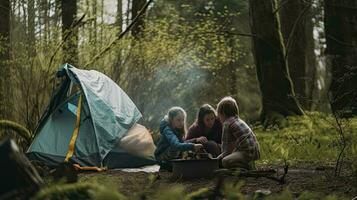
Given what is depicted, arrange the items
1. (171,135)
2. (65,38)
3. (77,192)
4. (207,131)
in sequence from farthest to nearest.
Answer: (65,38) < (207,131) < (171,135) < (77,192)

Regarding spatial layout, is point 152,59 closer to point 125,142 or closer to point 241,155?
point 125,142

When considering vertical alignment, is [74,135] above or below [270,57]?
below

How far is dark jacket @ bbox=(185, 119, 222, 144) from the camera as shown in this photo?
8930 millimetres

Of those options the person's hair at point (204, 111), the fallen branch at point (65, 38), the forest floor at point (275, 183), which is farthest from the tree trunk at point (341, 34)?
the fallen branch at point (65, 38)

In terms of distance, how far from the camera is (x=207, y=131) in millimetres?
8938

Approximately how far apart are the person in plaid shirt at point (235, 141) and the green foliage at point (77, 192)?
14.5 feet

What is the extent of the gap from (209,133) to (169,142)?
558 mm

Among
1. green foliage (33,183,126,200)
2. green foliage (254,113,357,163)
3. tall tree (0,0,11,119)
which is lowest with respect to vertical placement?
green foliage (254,113,357,163)

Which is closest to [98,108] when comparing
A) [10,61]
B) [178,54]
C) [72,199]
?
[10,61]

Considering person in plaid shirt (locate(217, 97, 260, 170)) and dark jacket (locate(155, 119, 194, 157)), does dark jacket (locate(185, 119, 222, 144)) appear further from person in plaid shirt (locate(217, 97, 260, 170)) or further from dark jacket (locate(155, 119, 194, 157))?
person in plaid shirt (locate(217, 97, 260, 170))

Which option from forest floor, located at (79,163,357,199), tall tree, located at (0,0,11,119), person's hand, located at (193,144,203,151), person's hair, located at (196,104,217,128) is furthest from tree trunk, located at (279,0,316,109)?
person's hand, located at (193,144,203,151)

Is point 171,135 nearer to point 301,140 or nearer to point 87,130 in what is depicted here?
point 87,130

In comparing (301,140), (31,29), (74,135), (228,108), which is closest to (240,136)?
(228,108)

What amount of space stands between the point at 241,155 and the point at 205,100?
14121mm
